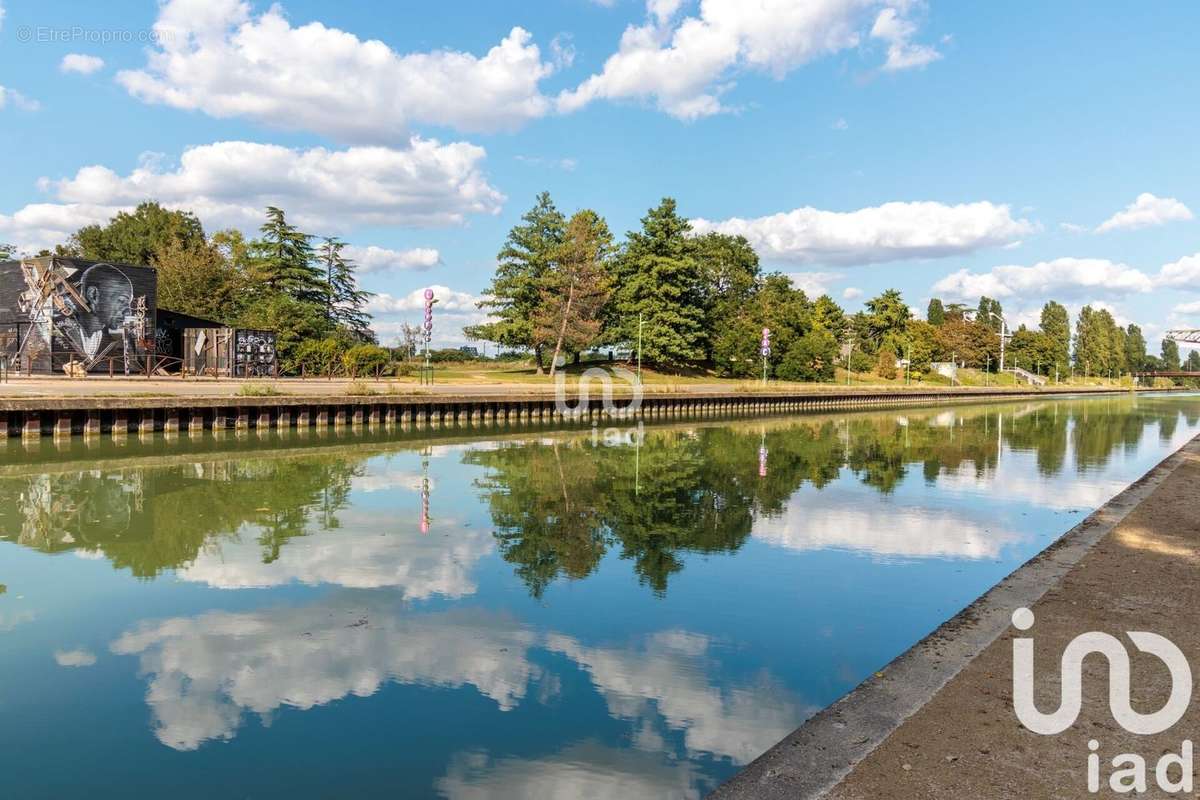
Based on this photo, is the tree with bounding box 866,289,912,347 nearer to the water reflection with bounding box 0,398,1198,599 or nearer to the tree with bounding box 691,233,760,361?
the tree with bounding box 691,233,760,361

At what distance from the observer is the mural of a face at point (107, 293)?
39.9 metres

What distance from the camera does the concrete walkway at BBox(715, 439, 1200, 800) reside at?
4.12m

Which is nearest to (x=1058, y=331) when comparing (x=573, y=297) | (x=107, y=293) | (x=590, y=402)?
(x=573, y=297)

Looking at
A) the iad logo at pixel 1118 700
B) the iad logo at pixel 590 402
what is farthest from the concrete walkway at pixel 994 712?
the iad logo at pixel 590 402

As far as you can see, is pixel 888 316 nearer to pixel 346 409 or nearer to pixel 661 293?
pixel 661 293

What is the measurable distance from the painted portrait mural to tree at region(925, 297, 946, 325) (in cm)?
14596

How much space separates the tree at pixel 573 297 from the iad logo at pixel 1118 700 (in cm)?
5730

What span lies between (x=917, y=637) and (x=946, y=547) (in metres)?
4.91

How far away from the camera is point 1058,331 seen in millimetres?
147750

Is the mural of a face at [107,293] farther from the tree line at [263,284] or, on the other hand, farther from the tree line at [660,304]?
the tree line at [660,304]

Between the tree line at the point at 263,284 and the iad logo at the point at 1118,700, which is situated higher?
the tree line at the point at 263,284

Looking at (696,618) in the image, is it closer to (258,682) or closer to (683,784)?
(683,784)

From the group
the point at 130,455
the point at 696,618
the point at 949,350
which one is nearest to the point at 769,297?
the point at 949,350

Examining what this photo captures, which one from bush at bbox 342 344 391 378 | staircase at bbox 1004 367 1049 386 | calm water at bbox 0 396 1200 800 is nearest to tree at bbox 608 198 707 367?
bush at bbox 342 344 391 378
